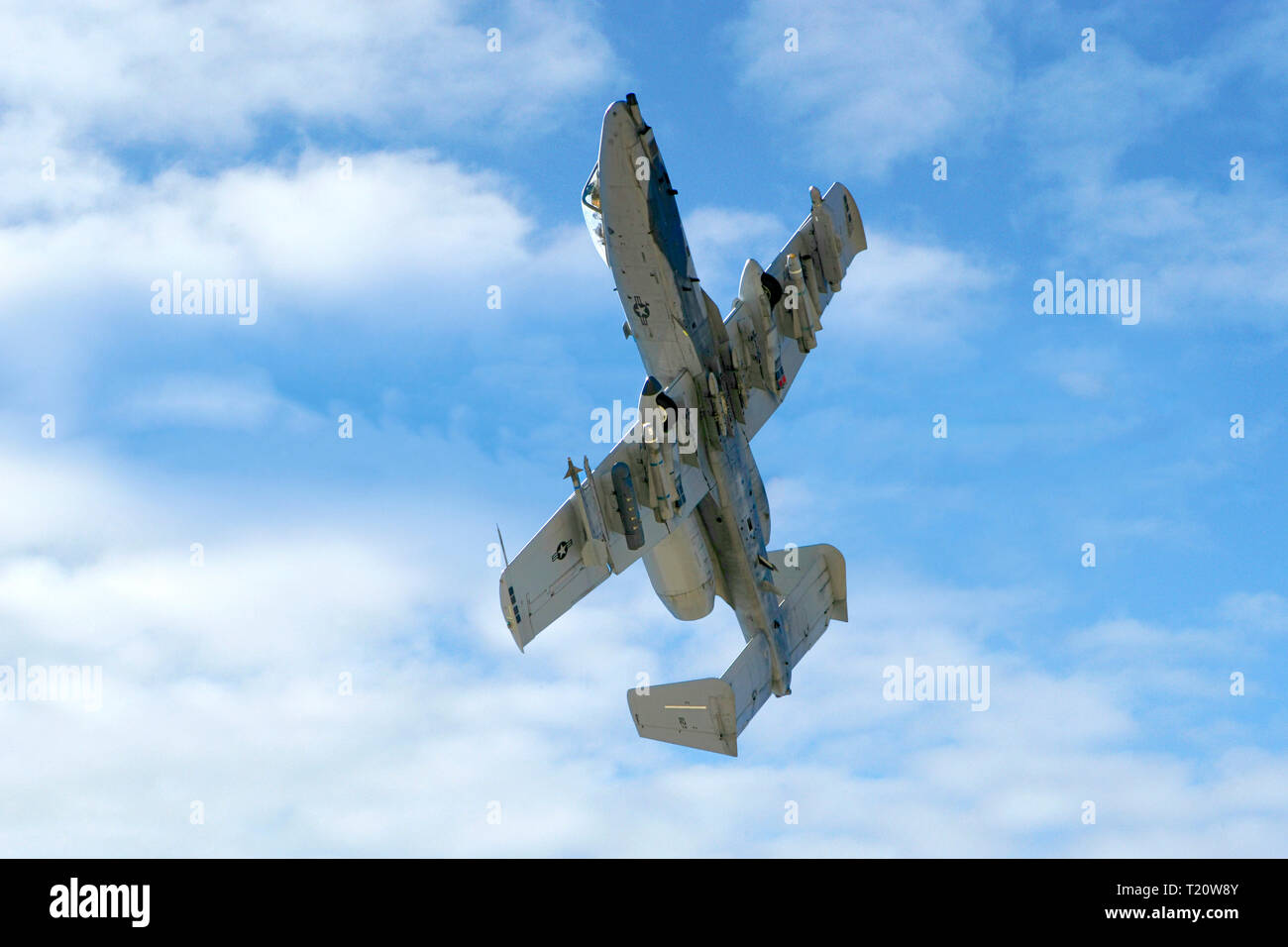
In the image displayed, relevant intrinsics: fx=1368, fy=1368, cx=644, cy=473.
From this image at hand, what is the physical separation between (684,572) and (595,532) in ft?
22.5

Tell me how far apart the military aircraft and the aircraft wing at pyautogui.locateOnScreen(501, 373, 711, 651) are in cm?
4

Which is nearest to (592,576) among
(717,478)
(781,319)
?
(717,478)

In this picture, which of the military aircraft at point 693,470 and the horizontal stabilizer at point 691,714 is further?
the horizontal stabilizer at point 691,714

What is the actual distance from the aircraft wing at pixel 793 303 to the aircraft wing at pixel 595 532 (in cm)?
592

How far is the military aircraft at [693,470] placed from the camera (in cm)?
3481

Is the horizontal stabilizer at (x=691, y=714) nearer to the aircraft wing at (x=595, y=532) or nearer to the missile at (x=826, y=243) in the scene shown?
the aircraft wing at (x=595, y=532)

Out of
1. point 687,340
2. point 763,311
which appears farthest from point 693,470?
point 763,311

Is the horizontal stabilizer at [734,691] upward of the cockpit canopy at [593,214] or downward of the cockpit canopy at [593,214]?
downward

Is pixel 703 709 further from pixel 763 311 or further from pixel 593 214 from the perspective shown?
pixel 593 214

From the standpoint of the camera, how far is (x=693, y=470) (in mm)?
39031

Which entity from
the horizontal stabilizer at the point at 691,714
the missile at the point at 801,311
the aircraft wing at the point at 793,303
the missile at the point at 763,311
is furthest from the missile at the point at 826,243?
the horizontal stabilizer at the point at 691,714

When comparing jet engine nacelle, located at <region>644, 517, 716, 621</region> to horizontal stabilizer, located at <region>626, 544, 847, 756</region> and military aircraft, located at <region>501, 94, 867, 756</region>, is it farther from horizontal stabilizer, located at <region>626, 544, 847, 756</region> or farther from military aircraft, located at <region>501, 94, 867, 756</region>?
horizontal stabilizer, located at <region>626, 544, 847, 756</region>

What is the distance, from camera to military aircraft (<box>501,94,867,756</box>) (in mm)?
34812

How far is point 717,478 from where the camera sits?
40156mm
